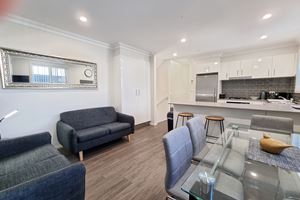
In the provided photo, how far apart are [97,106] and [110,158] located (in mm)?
1546

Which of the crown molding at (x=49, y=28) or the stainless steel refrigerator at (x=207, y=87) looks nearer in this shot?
the crown molding at (x=49, y=28)

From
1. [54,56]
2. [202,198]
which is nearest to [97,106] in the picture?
[54,56]

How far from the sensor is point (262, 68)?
160 inches

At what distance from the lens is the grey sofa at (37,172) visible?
90 cm

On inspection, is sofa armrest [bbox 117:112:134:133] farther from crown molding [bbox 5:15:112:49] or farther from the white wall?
crown molding [bbox 5:15:112:49]

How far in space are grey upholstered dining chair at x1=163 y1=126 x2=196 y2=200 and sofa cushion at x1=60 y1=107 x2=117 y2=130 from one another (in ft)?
8.00

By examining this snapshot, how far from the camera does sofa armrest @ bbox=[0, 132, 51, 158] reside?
5.75 feet

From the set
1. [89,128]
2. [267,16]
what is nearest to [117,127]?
[89,128]

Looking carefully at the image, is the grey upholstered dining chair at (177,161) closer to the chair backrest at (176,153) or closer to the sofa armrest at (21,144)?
the chair backrest at (176,153)

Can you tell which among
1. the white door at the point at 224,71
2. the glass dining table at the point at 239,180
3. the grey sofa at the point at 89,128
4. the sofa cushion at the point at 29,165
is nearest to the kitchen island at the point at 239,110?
the glass dining table at the point at 239,180

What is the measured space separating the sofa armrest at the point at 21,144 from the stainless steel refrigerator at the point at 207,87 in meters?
4.60

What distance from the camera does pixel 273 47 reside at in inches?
159

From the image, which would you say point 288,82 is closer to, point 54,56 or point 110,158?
point 110,158

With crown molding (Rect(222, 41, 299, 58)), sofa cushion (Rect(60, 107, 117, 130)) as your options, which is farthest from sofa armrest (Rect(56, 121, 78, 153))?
crown molding (Rect(222, 41, 299, 58))
